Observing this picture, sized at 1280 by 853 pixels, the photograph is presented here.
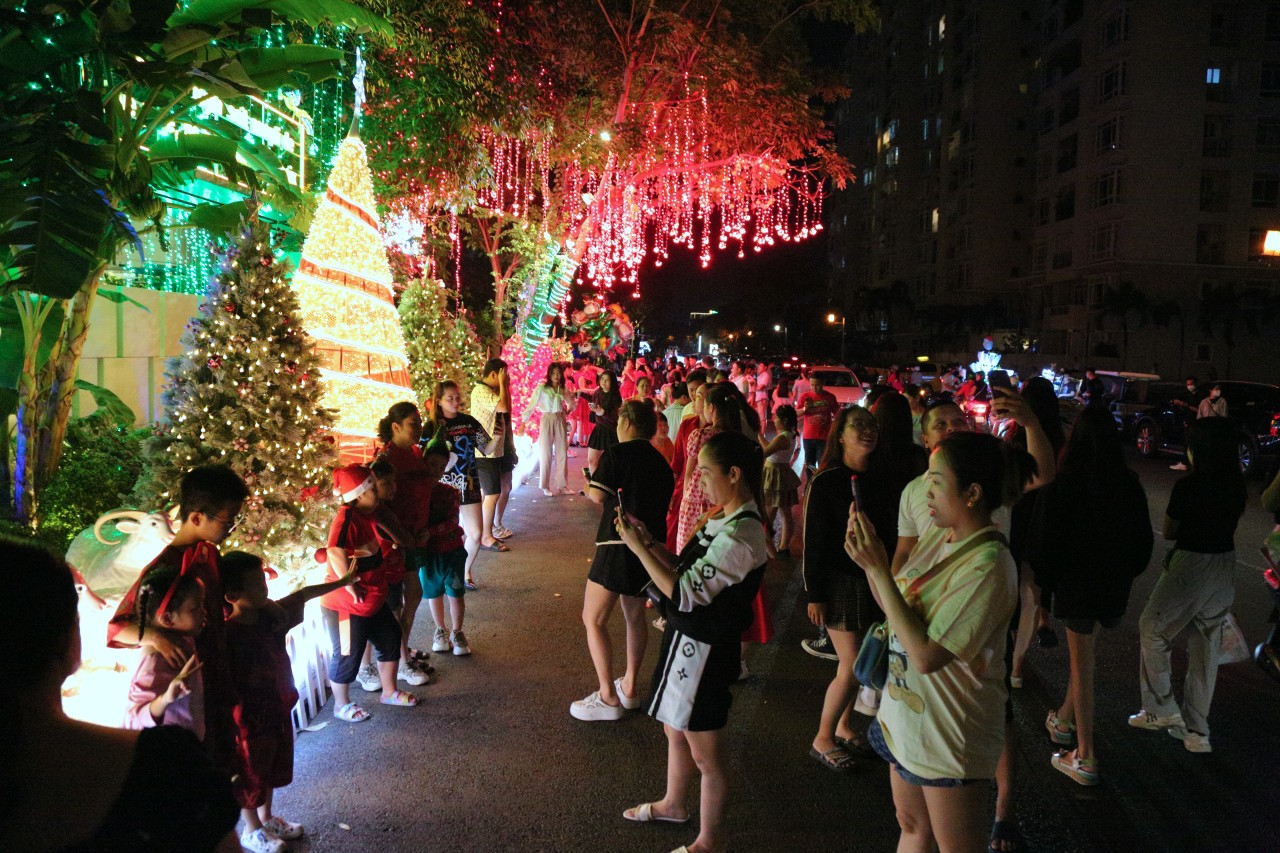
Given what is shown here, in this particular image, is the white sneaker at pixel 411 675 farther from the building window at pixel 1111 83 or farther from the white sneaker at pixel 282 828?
the building window at pixel 1111 83

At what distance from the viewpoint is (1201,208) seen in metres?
40.7

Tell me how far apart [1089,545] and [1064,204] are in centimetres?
4917

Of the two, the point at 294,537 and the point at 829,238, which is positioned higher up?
the point at 829,238

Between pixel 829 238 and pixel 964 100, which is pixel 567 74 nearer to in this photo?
pixel 964 100

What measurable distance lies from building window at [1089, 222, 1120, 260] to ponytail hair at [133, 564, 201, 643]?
155 feet

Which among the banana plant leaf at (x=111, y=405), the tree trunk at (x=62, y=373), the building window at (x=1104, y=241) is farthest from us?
the building window at (x=1104, y=241)

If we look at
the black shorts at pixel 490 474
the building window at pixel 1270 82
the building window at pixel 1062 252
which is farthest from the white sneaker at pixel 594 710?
the building window at pixel 1270 82

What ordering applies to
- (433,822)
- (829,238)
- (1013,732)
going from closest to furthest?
(1013,732) → (433,822) → (829,238)

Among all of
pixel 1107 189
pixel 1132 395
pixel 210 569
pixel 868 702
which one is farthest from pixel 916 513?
pixel 1107 189

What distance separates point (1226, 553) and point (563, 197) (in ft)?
47.1

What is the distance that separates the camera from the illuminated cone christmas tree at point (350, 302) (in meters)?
7.13

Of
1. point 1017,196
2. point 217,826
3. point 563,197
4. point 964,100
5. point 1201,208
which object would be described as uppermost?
point 964,100

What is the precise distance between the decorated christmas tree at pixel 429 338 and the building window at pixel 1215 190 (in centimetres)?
4154

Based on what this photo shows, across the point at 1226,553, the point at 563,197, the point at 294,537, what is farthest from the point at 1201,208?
the point at 294,537
